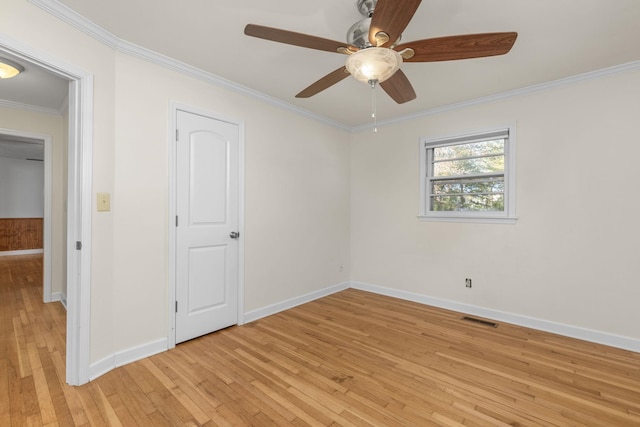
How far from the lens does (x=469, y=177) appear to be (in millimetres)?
3543

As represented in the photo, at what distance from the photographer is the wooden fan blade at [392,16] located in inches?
50.3

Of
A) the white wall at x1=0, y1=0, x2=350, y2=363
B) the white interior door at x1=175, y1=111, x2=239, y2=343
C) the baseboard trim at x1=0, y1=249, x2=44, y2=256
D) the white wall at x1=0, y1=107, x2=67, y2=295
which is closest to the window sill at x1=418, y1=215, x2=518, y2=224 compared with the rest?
the white wall at x1=0, y1=0, x2=350, y2=363

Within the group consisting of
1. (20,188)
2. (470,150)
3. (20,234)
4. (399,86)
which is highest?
(399,86)

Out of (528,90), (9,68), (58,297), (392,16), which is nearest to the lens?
(392,16)

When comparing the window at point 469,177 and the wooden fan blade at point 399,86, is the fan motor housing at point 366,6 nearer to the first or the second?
the wooden fan blade at point 399,86

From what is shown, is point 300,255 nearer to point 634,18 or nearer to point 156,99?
point 156,99

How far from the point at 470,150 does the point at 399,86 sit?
1.99m

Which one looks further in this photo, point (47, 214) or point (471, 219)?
point (47, 214)

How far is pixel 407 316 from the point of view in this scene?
3.38 metres

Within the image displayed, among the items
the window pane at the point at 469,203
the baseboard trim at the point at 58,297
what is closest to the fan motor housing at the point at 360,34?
the window pane at the point at 469,203

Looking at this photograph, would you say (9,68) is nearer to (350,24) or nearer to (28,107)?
(28,107)

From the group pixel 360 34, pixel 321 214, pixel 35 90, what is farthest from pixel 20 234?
pixel 360 34

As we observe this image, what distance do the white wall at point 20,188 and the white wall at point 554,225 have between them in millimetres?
9936

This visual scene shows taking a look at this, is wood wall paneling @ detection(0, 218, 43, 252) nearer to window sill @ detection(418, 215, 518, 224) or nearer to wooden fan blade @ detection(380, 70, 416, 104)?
window sill @ detection(418, 215, 518, 224)
